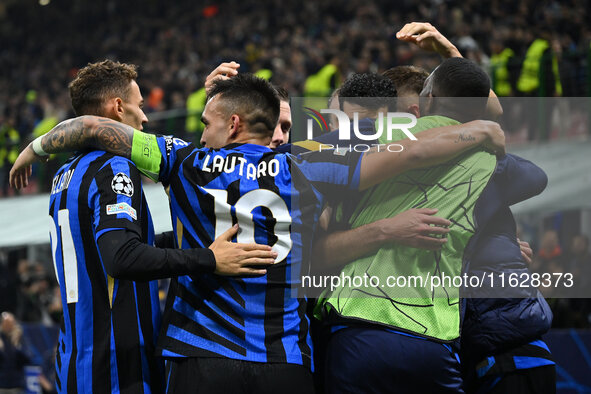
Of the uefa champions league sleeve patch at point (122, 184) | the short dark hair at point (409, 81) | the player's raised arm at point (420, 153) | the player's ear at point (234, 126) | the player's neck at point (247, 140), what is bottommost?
the uefa champions league sleeve patch at point (122, 184)

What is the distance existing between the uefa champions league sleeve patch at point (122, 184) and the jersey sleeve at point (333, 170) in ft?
2.10

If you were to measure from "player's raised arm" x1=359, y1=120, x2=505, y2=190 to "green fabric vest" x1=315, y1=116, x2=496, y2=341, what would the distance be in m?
0.04

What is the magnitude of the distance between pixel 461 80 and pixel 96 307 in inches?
65.1

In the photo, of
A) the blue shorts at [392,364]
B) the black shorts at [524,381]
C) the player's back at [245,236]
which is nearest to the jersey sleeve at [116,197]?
the player's back at [245,236]

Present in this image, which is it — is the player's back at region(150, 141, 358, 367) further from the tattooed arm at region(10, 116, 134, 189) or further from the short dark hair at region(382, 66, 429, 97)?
the short dark hair at region(382, 66, 429, 97)

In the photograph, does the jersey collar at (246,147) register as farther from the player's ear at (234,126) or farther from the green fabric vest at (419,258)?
the green fabric vest at (419,258)

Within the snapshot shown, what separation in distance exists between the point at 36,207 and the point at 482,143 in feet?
34.8

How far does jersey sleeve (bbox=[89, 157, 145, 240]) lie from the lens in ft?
8.75

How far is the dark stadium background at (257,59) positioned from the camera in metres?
8.43

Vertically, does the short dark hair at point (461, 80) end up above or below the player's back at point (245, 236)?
above

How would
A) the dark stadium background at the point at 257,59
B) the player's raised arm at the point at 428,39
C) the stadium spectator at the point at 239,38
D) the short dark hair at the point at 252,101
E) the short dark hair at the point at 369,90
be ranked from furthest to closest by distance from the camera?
the stadium spectator at the point at 239,38, the dark stadium background at the point at 257,59, the player's raised arm at the point at 428,39, the short dark hair at the point at 369,90, the short dark hair at the point at 252,101

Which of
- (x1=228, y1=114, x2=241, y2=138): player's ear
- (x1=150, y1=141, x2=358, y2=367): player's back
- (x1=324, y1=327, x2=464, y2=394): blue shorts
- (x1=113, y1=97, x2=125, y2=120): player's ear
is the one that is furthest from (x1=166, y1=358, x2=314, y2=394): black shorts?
(x1=113, y1=97, x2=125, y2=120): player's ear

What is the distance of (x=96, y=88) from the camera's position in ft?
10.2

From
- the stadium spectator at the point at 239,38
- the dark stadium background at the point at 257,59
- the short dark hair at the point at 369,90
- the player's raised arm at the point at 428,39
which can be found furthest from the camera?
the stadium spectator at the point at 239,38
